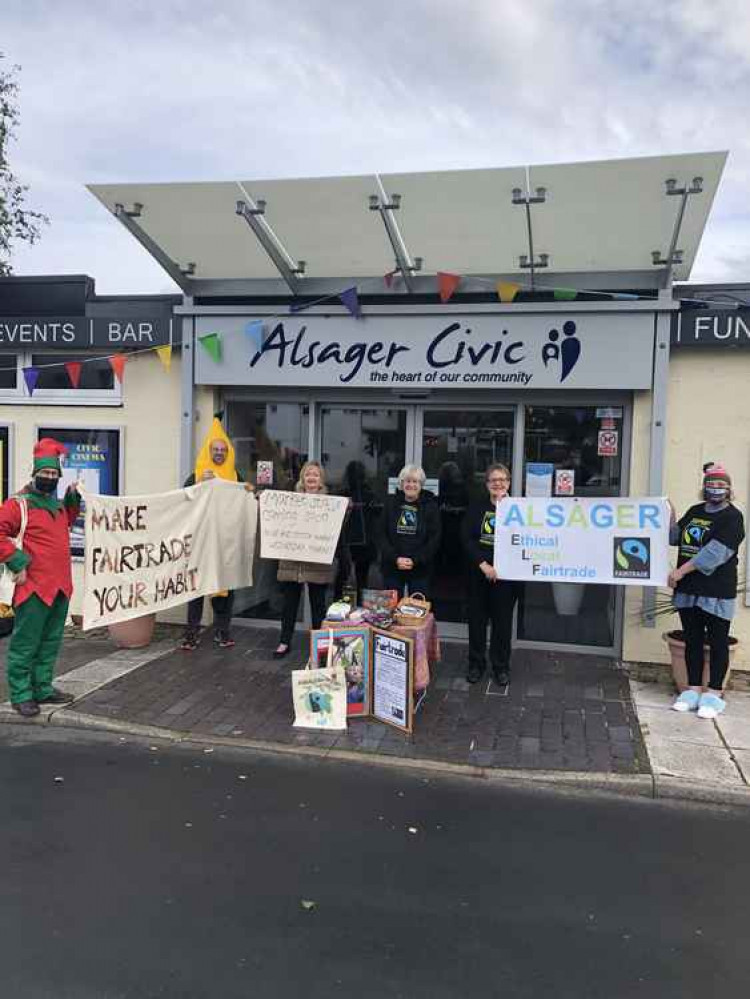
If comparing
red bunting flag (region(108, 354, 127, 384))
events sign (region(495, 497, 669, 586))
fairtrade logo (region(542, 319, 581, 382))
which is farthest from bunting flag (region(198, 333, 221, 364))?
events sign (region(495, 497, 669, 586))

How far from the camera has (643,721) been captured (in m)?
5.79

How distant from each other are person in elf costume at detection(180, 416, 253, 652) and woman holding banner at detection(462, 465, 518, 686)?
234 cm

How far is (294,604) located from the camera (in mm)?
7285

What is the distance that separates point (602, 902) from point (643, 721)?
2477 millimetres

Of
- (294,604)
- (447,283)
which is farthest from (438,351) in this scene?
(294,604)

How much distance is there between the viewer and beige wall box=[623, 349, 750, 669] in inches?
271

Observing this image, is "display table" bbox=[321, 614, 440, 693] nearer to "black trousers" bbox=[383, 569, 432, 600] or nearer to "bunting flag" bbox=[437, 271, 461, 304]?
"black trousers" bbox=[383, 569, 432, 600]

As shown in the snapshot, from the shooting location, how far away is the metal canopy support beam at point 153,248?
23.9 feet

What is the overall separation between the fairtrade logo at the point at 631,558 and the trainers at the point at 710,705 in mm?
996

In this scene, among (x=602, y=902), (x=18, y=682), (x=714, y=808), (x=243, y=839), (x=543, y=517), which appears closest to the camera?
(x=602, y=902)

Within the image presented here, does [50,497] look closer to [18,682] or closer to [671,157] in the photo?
[18,682]

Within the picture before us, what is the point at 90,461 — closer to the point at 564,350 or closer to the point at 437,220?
the point at 437,220

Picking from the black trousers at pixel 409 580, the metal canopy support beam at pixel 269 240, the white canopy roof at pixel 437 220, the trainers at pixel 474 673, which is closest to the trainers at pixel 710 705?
the trainers at pixel 474 673

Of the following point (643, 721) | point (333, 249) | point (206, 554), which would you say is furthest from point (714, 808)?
point (333, 249)
